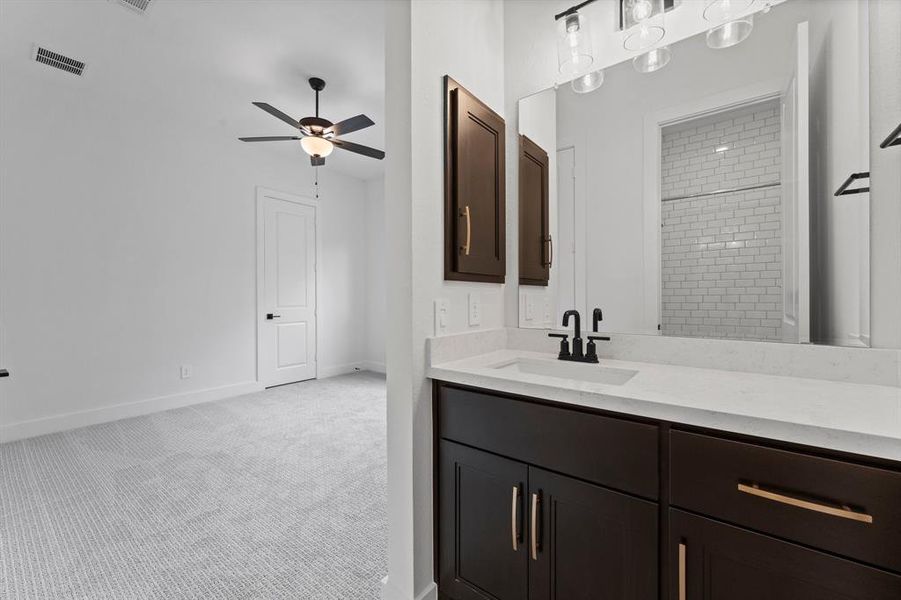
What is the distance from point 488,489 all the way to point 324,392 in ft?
12.4

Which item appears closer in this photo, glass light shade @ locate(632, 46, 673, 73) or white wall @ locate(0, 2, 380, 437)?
glass light shade @ locate(632, 46, 673, 73)

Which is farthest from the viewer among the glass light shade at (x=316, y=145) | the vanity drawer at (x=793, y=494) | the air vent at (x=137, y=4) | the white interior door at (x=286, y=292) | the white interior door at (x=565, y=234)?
the white interior door at (x=286, y=292)

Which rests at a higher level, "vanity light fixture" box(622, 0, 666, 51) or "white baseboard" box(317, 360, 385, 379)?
"vanity light fixture" box(622, 0, 666, 51)

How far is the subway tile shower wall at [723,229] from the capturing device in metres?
1.38

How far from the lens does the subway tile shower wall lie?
1376 mm

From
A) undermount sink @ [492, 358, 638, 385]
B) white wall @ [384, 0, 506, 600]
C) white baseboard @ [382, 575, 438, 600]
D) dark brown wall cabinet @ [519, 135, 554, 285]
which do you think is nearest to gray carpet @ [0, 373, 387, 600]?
white baseboard @ [382, 575, 438, 600]

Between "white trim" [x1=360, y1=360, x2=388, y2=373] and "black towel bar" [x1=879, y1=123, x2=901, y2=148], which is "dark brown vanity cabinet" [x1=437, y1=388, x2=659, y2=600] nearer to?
"black towel bar" [x1=879, y1=123, x2=901, y2=148]

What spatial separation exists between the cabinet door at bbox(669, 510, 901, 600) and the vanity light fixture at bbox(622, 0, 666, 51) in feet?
5.77

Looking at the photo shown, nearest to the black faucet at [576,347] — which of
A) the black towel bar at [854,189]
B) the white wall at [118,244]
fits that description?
the black towel bar at [854,189]

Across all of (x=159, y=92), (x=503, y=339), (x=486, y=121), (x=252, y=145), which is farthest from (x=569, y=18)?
(x=252, y=145)

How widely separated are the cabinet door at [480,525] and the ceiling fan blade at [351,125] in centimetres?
254

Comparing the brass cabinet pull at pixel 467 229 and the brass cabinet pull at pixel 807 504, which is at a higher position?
the brass cabinet pull at pixel 467 229

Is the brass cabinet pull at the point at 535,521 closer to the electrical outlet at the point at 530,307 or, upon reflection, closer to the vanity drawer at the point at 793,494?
the vanity drawer at the point at 793,494

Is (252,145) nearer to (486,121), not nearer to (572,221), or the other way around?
(486,121)
